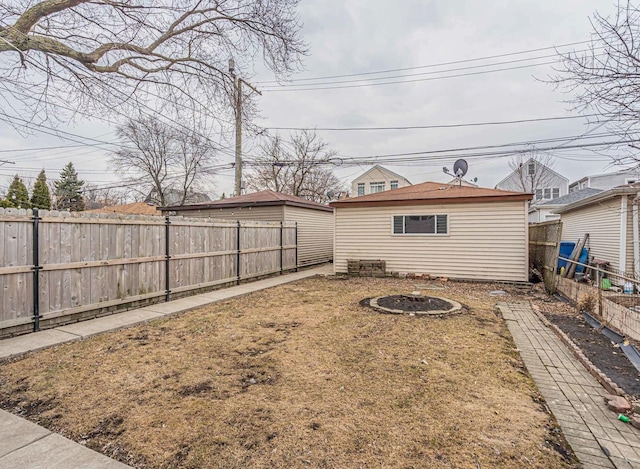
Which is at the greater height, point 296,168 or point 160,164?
point 160,164

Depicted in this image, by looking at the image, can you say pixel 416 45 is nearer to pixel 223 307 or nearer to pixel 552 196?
pixel 223 307

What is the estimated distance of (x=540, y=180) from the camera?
26.6 meters

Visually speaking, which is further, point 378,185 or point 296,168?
point 378,185

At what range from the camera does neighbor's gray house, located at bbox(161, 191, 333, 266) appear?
12.1 m

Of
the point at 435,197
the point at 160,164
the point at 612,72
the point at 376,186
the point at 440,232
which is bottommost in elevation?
the point at 440,232

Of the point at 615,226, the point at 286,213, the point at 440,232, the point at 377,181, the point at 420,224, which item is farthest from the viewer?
the point at 377,181

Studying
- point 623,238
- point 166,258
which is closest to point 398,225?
point 623,238

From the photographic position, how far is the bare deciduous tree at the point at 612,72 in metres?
3.99

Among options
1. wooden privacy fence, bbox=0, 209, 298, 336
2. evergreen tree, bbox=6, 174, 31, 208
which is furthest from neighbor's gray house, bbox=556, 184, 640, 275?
evergreen tree, bbox=6, 174, 31, 208

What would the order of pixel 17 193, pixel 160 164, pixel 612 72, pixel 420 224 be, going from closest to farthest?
pixel 612 72, pixel 420 224, pixel 17 193, pixel 160 164

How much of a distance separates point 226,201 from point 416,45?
9186 mm

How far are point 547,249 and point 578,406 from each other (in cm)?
742

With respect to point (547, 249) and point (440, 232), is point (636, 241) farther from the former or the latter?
point (440, 232)

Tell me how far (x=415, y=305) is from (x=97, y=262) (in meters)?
5.73
